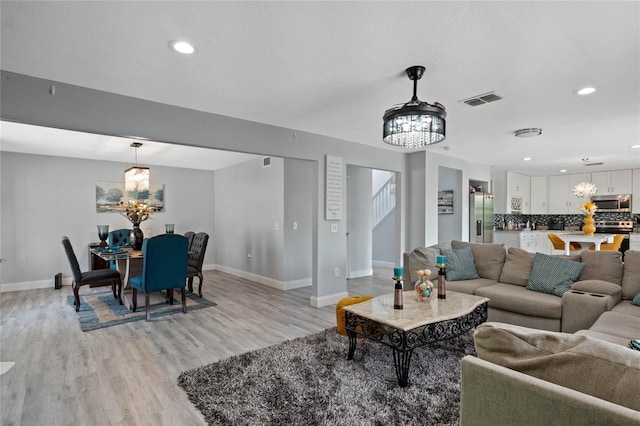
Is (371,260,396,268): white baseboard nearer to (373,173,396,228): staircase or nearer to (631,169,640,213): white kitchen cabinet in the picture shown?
(373,173,396,228): staircase

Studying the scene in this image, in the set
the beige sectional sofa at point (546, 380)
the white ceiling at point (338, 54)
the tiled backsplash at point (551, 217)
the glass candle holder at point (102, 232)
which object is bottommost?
the beige sectional sofa at point (546, 380)

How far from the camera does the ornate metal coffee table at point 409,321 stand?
2523mm

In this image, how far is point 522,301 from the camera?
3.39 meters

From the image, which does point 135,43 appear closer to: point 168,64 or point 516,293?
point 168,64

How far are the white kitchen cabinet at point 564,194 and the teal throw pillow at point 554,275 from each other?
21.4ft

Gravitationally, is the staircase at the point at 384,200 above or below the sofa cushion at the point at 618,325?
above

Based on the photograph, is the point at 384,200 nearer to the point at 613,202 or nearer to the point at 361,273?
the point at 361,273

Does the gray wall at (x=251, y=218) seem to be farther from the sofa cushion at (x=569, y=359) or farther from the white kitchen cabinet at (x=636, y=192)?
the white kitchen cabinet at (x=636, y=192)

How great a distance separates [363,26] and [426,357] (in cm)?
267

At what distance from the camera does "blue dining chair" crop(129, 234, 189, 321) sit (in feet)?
13.5

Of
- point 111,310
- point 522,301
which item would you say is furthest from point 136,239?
point 522,301

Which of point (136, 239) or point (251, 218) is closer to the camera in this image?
point (136, 239)

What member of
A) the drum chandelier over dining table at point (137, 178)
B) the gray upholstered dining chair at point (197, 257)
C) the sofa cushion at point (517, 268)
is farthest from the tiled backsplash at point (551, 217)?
the drum chandelier over dining table at point (137, 178)

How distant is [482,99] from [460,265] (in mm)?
1998
